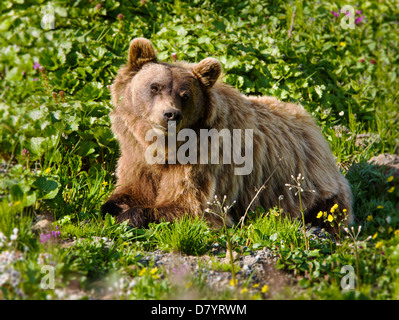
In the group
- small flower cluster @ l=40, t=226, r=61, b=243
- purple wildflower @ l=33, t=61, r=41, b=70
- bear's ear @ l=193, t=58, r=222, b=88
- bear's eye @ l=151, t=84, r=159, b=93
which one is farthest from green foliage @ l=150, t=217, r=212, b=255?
purple wildflower @ l=33, t=61, r=41, b=70

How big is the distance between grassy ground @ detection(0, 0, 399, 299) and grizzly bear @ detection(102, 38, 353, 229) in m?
0.29

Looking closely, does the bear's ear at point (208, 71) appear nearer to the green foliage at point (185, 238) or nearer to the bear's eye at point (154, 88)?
the bear's eye at point (154, 88)

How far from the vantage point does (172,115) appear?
14.2ft

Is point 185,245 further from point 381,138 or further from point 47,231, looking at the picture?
point 381,138

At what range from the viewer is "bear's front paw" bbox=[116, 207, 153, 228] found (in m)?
4.61

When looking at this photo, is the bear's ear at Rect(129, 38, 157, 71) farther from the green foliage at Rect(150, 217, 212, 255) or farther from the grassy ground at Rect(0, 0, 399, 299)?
the green foliage at Rect(150, 217, 212, 255)

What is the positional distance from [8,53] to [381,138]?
5.03m

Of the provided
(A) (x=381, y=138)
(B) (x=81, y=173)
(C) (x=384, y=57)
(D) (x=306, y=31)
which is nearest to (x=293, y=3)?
(D) (x=306, y=31)

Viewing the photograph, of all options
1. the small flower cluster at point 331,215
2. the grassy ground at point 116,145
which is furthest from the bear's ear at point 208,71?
the small flower cluster at point 331,215

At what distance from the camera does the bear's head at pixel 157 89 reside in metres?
4.62

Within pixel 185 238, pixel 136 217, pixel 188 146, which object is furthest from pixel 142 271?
pixel 188 146

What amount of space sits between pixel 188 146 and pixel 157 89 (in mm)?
594

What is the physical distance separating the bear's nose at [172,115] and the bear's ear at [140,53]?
0.82m

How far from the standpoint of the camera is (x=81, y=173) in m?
5.25
